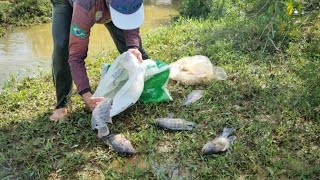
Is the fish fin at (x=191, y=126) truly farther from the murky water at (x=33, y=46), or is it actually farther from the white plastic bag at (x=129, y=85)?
the murky water at (x=33, y=46)

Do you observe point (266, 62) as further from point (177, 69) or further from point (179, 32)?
point (179, 32)

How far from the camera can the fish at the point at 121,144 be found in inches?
110

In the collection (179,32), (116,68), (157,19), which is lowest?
(157,19)

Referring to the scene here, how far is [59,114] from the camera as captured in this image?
331 cm

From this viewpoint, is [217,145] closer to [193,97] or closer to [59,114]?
[193,97]

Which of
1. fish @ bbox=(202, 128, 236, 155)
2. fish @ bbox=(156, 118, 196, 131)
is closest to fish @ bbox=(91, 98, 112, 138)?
fish @ bbox=(156, 118, 196, 131)

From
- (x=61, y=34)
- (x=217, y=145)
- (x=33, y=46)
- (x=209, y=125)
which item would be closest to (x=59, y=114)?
(x=61, y=34)

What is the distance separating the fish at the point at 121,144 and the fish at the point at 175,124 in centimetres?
34

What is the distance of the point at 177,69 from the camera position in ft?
12.8

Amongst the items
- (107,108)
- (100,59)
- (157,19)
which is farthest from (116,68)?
(157,19)

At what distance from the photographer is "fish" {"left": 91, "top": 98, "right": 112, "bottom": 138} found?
2947mm

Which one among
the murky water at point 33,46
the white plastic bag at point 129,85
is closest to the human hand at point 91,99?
the white plastic bag at point 129,85

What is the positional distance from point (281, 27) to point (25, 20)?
5.76 meters

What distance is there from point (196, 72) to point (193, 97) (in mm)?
368
